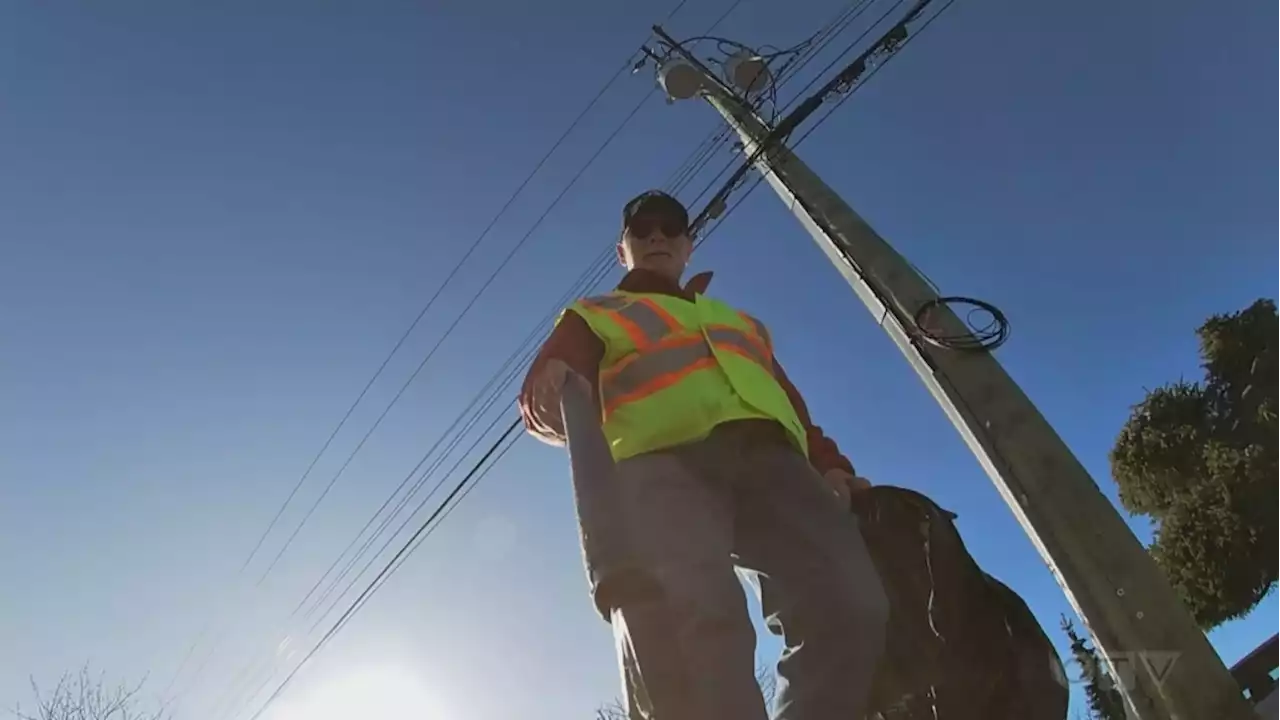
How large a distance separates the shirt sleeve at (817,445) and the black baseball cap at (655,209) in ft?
1.66

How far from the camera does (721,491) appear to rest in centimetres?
193

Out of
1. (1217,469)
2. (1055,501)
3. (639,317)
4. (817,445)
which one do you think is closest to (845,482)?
(817,445)

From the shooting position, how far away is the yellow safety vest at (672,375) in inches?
76.0

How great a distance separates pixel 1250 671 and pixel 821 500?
4.59m

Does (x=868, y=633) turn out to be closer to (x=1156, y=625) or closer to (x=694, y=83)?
(x=1156, y=625)

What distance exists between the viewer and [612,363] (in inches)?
82.7

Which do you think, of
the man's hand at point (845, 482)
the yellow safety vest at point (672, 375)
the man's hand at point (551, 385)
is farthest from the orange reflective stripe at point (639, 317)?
the man's hand at point (845, 482)

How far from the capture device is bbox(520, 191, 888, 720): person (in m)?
1.61

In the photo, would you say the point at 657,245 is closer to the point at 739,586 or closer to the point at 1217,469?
the point at 739,586

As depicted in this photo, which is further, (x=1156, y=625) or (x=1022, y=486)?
(x=1022, y=486)

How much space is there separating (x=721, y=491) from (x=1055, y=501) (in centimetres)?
171

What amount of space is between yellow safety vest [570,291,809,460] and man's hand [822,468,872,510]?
0.46 ft

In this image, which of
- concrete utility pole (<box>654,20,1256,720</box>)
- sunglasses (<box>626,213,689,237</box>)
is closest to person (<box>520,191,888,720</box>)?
sunglasses (<box>626,213,689,237</box>)

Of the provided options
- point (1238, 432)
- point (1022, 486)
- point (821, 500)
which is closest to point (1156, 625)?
point (1022, 486)
